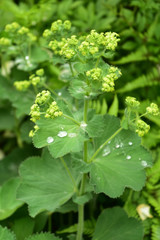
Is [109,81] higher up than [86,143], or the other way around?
[109,81]

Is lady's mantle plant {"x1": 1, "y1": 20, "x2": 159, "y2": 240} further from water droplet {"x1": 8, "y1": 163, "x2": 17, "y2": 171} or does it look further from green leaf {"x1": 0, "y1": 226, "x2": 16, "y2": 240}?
water droplet {"x1": 8, "y1": 163, "x2": 17, "y2": 171}

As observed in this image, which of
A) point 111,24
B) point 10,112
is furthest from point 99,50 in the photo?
point 10,112

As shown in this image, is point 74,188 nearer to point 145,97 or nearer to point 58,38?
point 58,38

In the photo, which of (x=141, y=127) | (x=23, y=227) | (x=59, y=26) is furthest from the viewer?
(x=23, y=227)

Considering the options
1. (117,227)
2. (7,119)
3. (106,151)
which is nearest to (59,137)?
(106,151)

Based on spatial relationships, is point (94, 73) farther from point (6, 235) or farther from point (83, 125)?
point (6, 235)

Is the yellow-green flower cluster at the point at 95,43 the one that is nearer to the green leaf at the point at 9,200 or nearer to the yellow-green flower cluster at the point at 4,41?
the yellow-green flower cluster at the point at 4,41

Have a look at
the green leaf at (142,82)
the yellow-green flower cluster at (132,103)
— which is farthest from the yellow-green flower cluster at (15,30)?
the yellow-green flower cluster at (132,103)
